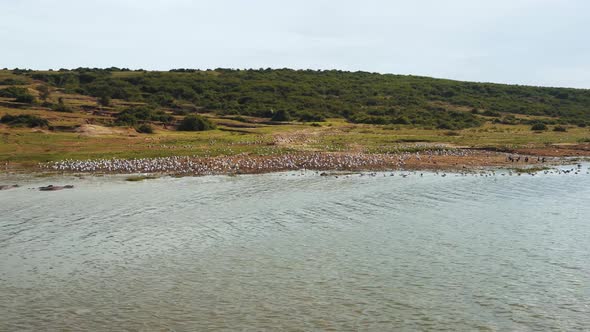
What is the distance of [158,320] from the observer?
1098 centimetres

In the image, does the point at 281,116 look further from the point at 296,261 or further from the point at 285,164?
the point at 296,261

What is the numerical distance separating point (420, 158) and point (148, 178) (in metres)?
18.2

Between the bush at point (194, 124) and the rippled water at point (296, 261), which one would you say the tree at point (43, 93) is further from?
the rippled water at point (296, 261)

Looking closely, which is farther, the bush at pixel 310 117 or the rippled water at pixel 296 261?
the bush at pixel 310 117

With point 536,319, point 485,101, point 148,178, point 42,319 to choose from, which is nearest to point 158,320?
point 42,319

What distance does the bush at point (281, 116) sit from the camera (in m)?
70.9

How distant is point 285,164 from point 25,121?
26390 millimetres

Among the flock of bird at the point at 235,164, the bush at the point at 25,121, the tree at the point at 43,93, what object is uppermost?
the tree at the point at 43,93

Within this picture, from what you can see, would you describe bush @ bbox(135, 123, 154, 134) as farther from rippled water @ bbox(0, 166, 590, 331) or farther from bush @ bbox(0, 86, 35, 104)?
rippled water @ bbox(0, 166, 590, 331)

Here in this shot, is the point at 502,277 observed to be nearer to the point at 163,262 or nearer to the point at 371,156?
the point at 163,262

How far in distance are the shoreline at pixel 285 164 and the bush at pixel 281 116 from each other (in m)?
30.0

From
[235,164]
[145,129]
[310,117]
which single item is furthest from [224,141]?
[310,117]

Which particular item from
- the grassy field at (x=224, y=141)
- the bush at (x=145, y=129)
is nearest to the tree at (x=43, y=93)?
the grassy field at (x=224, y=141)

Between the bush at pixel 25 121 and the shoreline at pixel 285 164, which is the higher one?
the bush at pixel 25 121
